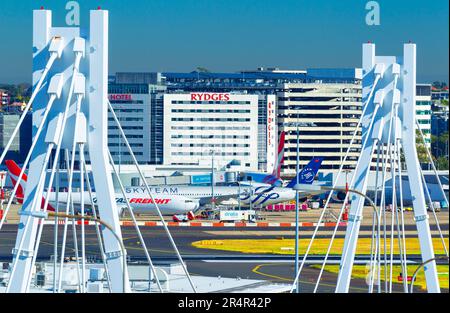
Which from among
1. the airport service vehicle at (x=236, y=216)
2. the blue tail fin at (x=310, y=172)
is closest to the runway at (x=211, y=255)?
the airport service vehicle at (x=236, y=216)

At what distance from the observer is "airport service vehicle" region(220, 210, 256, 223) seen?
132 m

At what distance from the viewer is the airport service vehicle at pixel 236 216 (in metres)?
132

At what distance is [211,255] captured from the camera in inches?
3610

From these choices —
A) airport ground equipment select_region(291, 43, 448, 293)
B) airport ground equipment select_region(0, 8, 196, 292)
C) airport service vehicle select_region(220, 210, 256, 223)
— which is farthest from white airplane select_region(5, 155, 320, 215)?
airport ground equipment select_region(0, 8, 196, 292)

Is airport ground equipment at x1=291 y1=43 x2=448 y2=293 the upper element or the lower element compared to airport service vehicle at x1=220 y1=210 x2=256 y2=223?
upper

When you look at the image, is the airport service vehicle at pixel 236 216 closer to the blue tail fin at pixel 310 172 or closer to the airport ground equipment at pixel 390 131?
Answer: the blue tail fin at pixel 310 172

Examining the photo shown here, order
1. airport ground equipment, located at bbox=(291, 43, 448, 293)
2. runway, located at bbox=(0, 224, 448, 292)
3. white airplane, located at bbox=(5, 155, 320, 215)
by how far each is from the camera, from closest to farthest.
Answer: airport ground equipment, located at bbox=(291, 43, 448, 293)
runway, located at bbox=(0, 224, 448, 292)
white airplane, located at bbox=(5, 155, 320, 215)

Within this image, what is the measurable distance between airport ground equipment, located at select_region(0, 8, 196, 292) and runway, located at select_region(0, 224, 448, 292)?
32550 millimetres

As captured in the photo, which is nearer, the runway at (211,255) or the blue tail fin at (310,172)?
the runway at (211,255)

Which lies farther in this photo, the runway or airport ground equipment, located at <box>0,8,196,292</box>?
the runway

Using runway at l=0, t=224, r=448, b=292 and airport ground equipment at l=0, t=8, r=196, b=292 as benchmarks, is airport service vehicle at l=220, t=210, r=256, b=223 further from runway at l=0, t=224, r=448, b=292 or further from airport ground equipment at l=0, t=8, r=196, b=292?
airport ground equipment at l=0, t=8, r=196, b=292

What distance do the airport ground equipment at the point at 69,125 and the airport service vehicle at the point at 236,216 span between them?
312 feet

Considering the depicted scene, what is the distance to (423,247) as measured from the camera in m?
44.8

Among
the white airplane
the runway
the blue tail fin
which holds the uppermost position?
the blue tail fin
